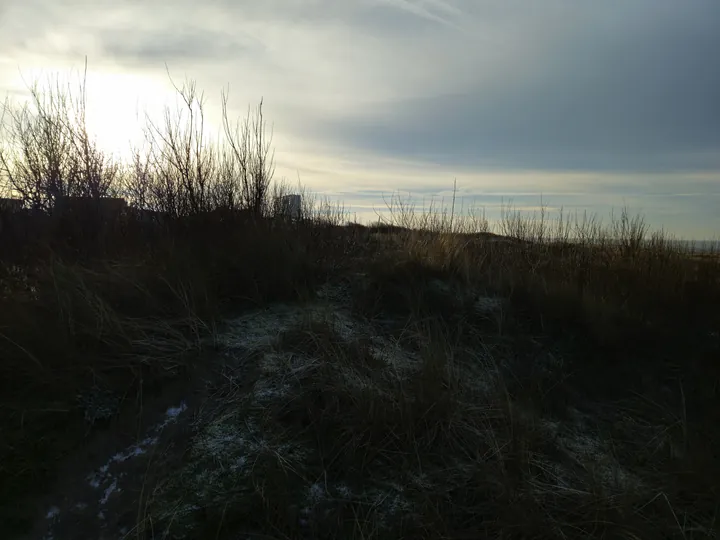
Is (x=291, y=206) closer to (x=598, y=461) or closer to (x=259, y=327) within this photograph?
(x=259, y=327)

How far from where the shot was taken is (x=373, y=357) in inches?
156

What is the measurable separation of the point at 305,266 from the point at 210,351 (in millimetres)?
1690

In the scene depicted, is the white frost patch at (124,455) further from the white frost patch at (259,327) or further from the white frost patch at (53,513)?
the white frost patch at (259,327)

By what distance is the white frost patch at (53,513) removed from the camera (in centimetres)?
256

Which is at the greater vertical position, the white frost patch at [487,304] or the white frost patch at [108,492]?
the white frost patch at [487,304]

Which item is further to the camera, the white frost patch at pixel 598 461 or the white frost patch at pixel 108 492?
the white frost patch at pixel 598 461

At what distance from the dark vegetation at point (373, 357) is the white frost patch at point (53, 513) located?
3.4 inches

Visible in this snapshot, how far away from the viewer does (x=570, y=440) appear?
3.60 metres

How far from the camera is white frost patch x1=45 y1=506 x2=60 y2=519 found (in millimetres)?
2561

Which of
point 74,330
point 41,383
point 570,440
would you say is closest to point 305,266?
point 74,330

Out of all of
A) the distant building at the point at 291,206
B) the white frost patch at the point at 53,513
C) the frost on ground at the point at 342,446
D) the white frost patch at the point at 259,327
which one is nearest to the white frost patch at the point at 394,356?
the frost on ground at the point at 342,446

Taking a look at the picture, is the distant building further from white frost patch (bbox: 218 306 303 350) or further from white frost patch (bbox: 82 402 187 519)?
white frost patch (bbox: 82 402 187 519)

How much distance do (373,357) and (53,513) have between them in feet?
7.56

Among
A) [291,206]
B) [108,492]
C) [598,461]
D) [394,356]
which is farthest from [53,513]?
[291,206]
